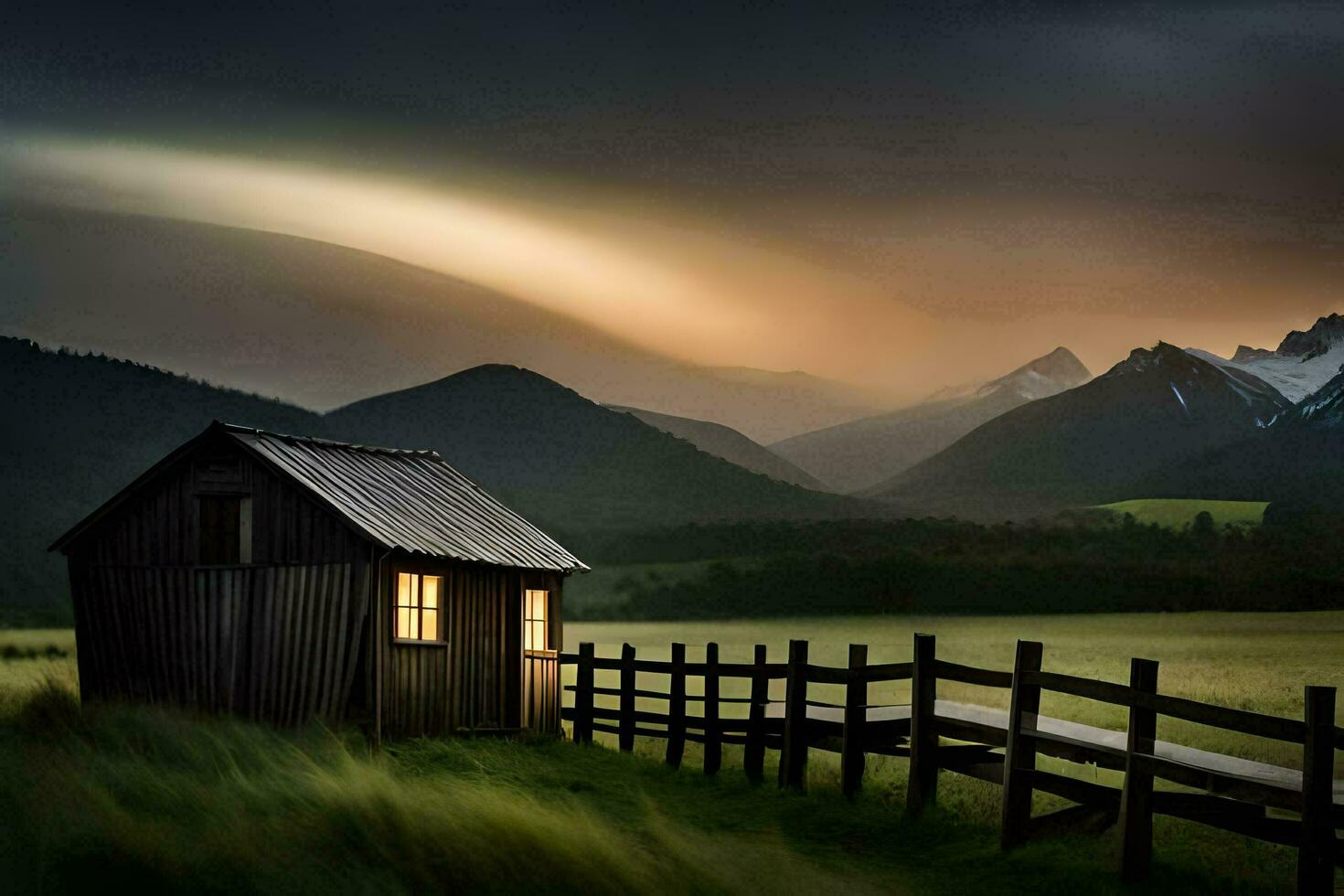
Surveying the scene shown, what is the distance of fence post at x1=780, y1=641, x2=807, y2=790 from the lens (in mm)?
18219

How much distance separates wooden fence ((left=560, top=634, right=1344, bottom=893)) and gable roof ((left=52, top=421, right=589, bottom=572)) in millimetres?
4705

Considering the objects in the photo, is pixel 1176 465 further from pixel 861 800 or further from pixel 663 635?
pixel 861 800

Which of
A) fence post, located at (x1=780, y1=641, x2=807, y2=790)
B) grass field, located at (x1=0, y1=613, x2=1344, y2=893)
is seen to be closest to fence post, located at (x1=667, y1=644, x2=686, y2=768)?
grass field, located at (x1=0, y1=613, x2=1344, y2=893)

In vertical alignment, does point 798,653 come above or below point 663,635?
above

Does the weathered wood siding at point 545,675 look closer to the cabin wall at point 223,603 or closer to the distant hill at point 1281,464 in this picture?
the cabin wall at point 223,603

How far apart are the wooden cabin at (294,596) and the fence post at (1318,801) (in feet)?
42.6

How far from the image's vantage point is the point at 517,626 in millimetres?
24125

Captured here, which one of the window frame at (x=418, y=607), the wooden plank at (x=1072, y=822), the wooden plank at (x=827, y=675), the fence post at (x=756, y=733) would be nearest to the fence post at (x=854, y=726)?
the wooden plank at (x=827, y=675)

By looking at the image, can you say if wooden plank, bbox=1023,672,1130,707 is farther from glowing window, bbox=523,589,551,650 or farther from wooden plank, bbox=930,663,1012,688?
glowing window, bbox=523,589,551,650

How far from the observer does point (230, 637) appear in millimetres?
21484

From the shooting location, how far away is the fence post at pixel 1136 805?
39.7 feet

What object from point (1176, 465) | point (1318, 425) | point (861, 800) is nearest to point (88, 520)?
point (861, 800)

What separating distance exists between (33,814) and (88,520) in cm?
1169

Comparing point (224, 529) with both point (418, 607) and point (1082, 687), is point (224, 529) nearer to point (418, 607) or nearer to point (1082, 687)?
point (418, 607)
